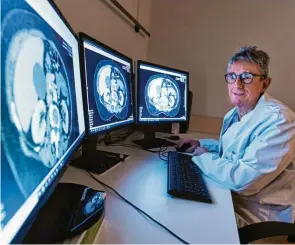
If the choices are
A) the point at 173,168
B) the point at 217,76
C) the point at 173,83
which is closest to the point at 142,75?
the point at 173,83

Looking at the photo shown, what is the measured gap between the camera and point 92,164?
39.3 inches

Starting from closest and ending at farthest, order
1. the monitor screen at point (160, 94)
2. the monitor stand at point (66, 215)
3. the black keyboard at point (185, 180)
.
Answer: the monitor stand at point (66, 215) < the black keyboard at point (185, 180) < the monitor screen at point (160, 94)

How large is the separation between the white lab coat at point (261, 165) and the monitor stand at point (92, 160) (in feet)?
1.24

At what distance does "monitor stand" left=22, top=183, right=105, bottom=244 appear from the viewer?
50 centimetres

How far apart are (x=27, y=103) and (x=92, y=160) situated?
654 mm

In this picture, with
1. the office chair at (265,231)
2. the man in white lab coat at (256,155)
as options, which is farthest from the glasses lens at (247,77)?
the office chair at (265,231)

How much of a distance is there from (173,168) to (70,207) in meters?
0.50

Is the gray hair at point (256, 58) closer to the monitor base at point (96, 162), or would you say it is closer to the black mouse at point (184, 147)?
the black mouse at point (184, 147)

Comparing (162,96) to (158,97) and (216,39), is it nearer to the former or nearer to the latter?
(158,97)

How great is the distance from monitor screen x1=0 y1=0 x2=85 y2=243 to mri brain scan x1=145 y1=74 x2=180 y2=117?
2.78 feet

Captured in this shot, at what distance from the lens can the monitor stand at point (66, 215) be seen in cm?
50

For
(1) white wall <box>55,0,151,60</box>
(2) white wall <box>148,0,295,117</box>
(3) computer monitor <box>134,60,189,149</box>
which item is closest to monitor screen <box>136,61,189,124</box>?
(3) computer monitor <box>134,60,189,149</box>

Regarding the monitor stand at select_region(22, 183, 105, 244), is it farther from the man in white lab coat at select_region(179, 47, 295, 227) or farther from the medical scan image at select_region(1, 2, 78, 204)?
the man in white lab coat at select_region(179, 47, 295, 227)

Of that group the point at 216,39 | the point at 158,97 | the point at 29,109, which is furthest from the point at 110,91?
the point at 216,39
